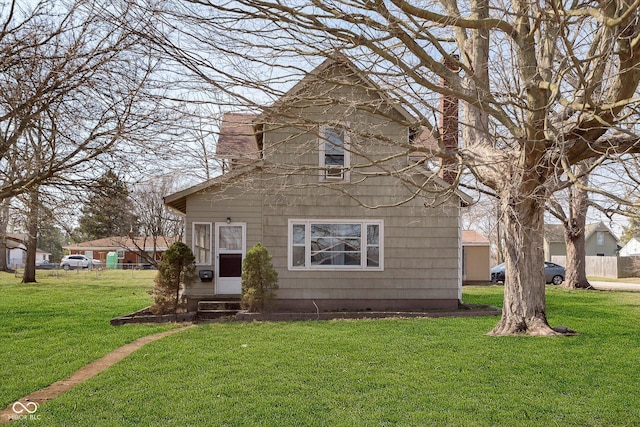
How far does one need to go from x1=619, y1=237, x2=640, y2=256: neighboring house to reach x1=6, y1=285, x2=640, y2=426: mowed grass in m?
50.1

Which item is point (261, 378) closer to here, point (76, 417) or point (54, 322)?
point (76, 417)

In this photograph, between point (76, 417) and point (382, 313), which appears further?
point (382, 313)

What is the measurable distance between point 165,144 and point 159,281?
6053 millimetres

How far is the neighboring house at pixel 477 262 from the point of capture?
93.3 feet

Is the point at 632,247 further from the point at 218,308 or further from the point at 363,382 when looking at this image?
the point at 363,382

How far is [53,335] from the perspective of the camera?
10.9 metres

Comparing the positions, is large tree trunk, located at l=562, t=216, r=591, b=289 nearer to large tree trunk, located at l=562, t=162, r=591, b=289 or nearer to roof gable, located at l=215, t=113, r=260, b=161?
large tree trunk, located at l=562, t=162, r=591, b=289

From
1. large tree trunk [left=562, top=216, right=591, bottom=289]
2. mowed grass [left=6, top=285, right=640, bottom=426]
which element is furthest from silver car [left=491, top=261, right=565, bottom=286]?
mowed grass [left=6, top=285, right=640, bottom=426]

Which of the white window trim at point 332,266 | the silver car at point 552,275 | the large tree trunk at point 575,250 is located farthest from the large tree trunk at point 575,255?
the white window trim at point 332,266

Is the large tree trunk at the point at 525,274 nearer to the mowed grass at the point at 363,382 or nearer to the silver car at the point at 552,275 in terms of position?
the mowed grass at the point at 363,382

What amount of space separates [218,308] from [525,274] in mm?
7566

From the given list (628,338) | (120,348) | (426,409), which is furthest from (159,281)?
(628,338)

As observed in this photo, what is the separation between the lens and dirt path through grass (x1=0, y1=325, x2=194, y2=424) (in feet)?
19.4

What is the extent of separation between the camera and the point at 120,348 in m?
9.52
